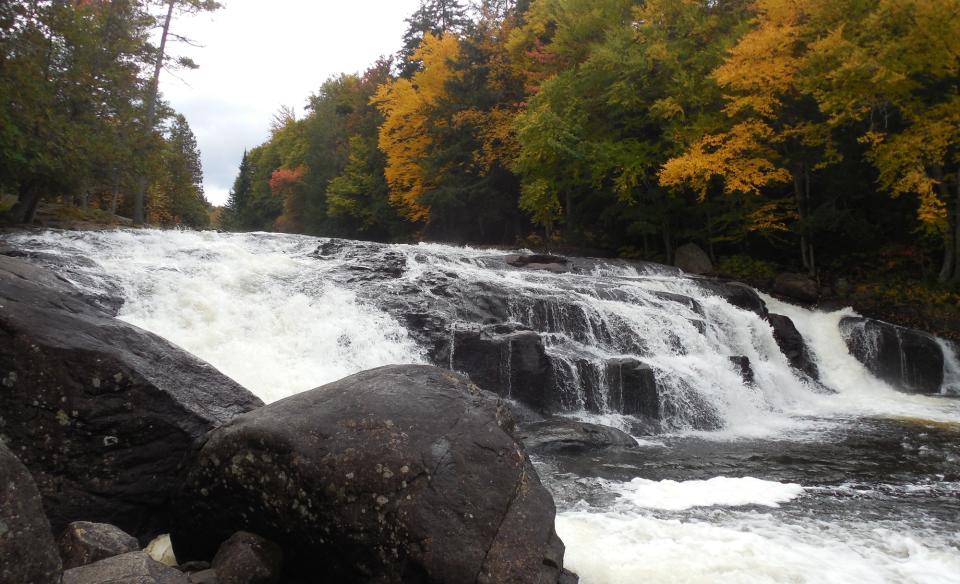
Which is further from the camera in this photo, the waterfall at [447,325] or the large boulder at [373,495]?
the waterfall at [447,325]

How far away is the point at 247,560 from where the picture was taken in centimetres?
322

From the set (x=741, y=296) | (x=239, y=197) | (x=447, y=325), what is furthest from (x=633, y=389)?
(x=239, y=197)

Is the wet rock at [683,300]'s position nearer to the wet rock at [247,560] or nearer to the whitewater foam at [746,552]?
the whitewater foam at [746,552]

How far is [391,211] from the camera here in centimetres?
3222

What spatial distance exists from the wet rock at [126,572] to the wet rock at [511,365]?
674 centimetres

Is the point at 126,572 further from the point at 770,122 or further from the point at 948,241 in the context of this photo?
the point at 948,241

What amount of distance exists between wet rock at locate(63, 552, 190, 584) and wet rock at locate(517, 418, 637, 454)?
505 centimetres

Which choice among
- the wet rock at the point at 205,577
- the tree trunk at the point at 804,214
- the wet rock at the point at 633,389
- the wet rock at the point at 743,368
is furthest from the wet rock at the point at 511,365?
the tree trunk at the point at 804,214

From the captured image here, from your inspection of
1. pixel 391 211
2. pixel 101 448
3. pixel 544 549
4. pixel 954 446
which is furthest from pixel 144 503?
pixel 391 211

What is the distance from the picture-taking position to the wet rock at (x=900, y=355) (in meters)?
13.2

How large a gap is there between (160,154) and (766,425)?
1855cm

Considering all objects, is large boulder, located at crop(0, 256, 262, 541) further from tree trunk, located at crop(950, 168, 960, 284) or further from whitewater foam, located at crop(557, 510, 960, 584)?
tree trunk, located at crop(950, 168, 960, 284)

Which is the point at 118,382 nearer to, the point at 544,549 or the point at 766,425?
the point at 544,549

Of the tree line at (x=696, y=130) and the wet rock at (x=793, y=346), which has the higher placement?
the tree line at (x=696, y=130)
